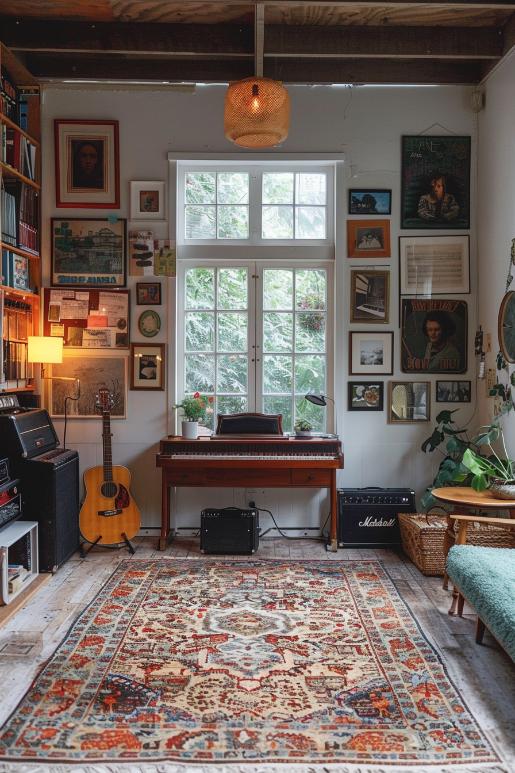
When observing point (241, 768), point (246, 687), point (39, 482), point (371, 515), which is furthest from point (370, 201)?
point (241, 768)

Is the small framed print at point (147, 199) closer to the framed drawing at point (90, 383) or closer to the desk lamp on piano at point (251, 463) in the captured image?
the framed drawing at point (90, 383)

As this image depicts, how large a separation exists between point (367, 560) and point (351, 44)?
3929mm

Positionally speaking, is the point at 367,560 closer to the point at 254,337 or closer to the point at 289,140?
the point at 254,337

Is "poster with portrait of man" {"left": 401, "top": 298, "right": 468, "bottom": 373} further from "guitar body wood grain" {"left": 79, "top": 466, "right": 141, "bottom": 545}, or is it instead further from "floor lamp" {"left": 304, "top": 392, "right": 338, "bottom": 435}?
"guitar body wood grain" {"left": 79, "top": 466, "right": 141, "bottom": 545}

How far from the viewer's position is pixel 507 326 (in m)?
5.01

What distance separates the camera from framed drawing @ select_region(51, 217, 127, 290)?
570 centimetres

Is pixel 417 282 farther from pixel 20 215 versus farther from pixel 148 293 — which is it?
pixel 20 215

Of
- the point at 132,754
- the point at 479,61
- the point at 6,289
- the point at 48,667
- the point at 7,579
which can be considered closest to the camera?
the point at 132,754

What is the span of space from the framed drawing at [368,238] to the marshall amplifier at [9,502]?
322 centimetres

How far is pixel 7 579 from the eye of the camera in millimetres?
4043

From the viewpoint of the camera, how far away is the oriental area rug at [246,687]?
2.56 metres

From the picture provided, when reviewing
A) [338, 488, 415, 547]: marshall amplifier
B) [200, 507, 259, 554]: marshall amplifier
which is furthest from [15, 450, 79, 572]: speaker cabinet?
[338, 488, 415, 547]: marshall amplifier

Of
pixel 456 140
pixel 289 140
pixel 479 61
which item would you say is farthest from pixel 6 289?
pixel 479 61

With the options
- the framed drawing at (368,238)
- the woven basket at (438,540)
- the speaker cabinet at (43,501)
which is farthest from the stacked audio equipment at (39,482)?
the framed drawing at (368,238)
